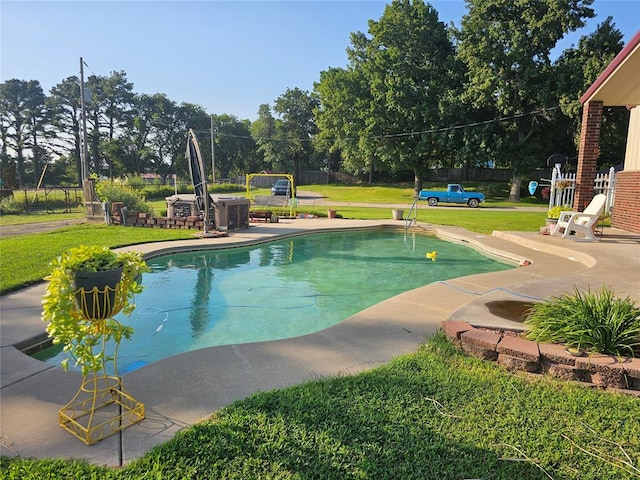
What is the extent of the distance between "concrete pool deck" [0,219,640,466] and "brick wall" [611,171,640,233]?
4.08m

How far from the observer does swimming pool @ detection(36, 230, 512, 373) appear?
5.16 metres

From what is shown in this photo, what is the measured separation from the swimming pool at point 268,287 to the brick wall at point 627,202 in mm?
3870

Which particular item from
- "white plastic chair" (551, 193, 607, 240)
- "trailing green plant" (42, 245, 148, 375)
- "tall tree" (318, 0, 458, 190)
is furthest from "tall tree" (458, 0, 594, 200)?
"trailing green plant" (42, 245, 148, 375)

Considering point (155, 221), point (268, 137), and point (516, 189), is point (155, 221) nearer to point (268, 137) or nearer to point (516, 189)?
point (516, 189)

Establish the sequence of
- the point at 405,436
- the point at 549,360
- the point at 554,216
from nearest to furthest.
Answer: the point at 405,436 → the point at 549,360 → the point at 554,216

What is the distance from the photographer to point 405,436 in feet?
7.86

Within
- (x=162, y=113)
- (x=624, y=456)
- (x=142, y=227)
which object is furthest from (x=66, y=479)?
(x=162, y=113)

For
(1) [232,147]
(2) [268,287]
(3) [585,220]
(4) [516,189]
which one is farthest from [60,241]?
(1) [232,147]

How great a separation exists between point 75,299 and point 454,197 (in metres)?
25.7

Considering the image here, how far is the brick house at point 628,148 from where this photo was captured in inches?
337

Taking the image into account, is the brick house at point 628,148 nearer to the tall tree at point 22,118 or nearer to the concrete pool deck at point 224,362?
the concrete pool deck at point 224,362

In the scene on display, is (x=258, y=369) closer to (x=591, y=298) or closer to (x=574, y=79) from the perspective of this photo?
(x=591, y=298)

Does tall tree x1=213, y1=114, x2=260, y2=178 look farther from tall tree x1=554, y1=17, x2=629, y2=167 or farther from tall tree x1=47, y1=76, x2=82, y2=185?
tall tree x1=554, y1=17, x2=629, y2=167

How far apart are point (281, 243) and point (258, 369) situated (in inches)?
334
